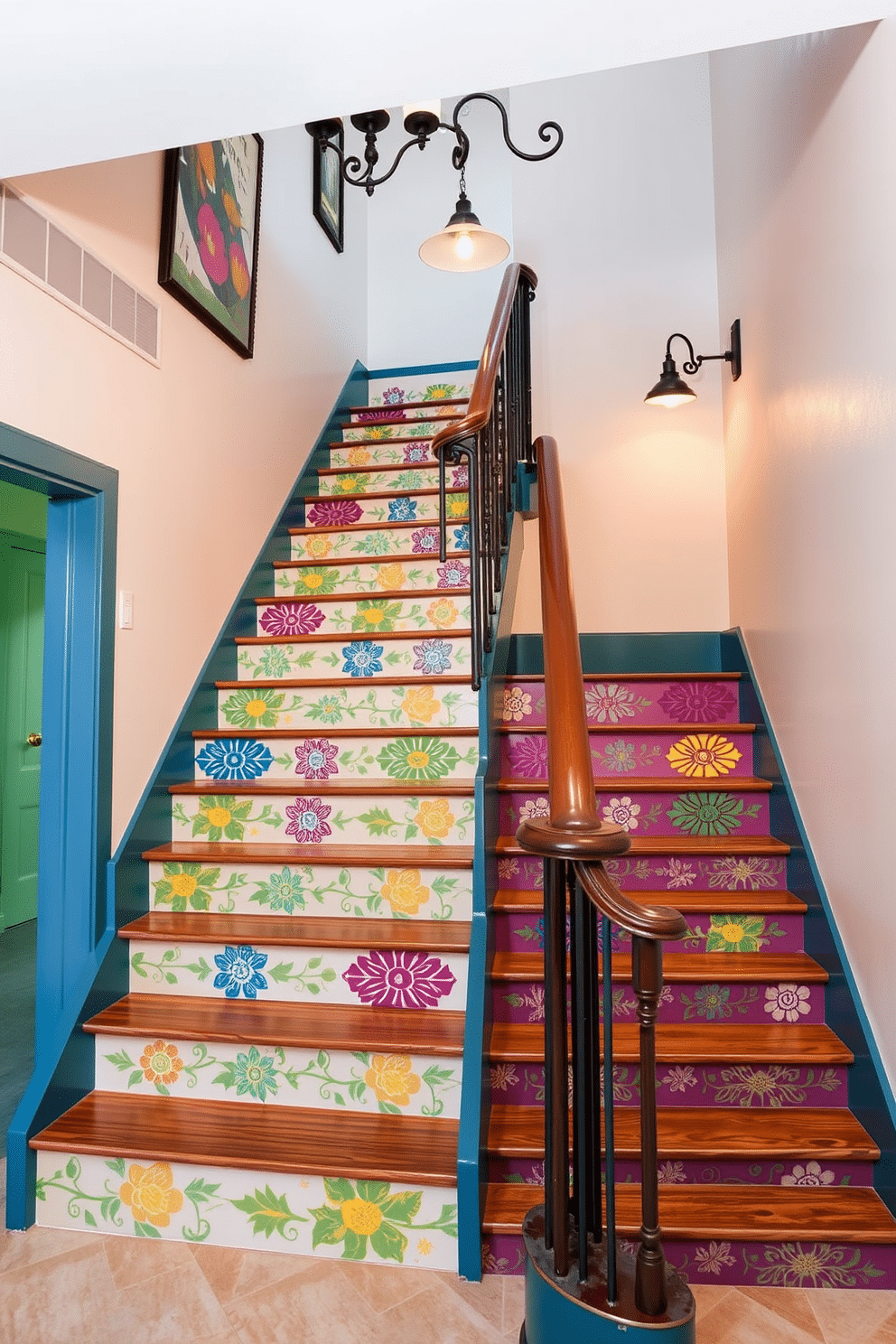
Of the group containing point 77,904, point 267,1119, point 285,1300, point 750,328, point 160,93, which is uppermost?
point 750,328

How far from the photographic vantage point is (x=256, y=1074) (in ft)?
6.56

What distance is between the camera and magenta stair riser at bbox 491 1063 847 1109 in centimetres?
187

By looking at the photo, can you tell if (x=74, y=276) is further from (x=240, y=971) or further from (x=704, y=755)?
(x=704, y=755)

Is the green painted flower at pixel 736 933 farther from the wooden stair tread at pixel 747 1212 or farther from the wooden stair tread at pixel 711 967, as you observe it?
the wooden stair tread at pixel 747 1212

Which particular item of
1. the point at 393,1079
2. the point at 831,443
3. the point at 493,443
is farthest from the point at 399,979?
the point at 831,443

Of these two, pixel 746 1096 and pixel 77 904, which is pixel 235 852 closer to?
pixel 77 904

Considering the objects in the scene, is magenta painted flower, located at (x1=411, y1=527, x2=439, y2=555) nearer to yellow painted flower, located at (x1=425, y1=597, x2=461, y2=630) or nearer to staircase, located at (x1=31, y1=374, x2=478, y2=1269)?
staircase, located at (x1=31, y1=374, x2=478, y2=1269)

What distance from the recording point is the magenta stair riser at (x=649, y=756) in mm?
2666

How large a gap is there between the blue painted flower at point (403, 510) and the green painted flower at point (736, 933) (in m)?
2.33

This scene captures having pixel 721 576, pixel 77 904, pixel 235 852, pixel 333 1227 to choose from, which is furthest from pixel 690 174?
pixel 333 1227

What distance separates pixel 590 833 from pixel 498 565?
1.49m

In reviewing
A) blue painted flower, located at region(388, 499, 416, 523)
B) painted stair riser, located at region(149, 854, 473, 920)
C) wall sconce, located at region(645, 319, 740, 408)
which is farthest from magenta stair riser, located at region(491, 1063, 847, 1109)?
blue painted flower, located at region(388, 499, 416, 523)

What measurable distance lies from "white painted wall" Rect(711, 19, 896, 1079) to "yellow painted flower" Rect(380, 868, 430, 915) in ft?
3.34

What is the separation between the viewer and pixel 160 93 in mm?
1521
